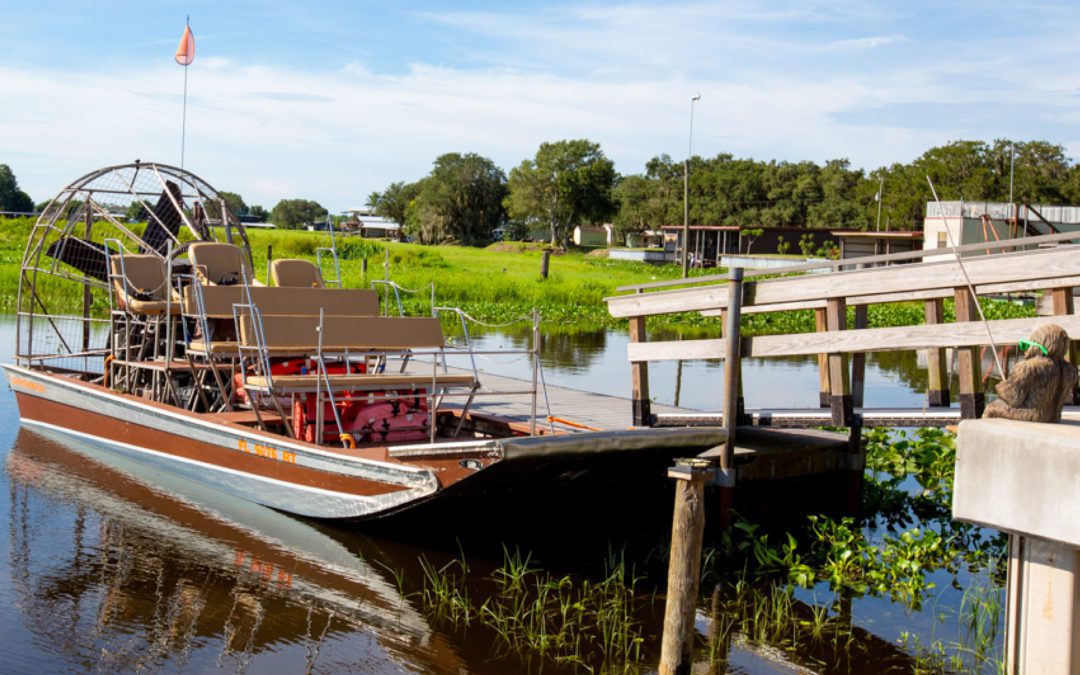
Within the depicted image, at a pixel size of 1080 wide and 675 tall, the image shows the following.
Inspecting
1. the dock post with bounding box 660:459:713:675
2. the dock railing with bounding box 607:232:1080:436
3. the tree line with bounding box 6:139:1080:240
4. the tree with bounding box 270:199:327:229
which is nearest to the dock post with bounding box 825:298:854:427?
the dock railing with bounding box 607:232:1080:436

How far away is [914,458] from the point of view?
43.1ft

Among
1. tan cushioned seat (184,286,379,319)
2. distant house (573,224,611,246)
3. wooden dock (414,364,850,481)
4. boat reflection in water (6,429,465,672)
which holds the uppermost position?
distant house (573,224,611,246)

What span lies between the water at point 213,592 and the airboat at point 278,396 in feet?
1.62

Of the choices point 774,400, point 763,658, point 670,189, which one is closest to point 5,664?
point 763,658

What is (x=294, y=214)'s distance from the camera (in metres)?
169

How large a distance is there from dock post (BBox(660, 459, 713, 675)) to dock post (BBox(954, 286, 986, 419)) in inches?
94.0

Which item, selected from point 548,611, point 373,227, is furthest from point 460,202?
point 548,611

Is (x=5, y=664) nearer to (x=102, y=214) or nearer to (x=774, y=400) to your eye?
(x=102, y=214)

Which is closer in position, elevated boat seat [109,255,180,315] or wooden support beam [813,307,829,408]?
wooden support beam [813,307,829,408]

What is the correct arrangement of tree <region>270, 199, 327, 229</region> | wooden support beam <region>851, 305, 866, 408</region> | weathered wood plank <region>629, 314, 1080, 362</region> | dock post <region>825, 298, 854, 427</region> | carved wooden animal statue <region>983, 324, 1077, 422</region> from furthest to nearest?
tree <region>270, 199, 327, 229</region> → wooden support beam <region>851, 305, 866, 408</region> → dock post <region>825, 298, 854, 427</region> → weathered wood plank <region>629, 314, 1080, 362</region> → carved wooden animal statue <region>983, 324, 1077, 422</region>

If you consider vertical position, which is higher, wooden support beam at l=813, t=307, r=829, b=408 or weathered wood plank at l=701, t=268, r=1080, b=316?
weathered wood plank at l=701, t=268, r=1080, b=316

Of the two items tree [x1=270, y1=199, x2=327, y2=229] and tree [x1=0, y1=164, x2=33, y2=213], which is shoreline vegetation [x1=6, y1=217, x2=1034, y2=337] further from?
tree [x1=270, y1=199, x2=327, y2=229]

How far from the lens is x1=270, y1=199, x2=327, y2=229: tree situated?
6516 inches

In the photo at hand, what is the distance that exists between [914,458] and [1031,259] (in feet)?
18.4
